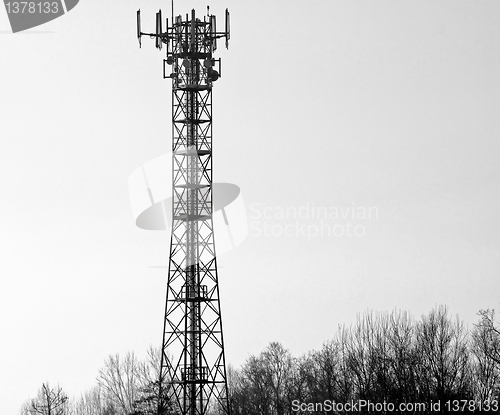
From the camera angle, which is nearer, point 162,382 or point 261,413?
point 162,382

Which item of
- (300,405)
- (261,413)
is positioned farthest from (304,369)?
(300,405)

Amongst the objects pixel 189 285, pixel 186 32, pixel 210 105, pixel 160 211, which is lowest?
pixel 189 285

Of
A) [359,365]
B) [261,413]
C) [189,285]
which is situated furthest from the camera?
[261,413]

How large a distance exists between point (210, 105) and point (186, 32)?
415cm

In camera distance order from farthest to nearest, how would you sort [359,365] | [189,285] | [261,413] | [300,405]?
[261,413] → [300,405] → [359,365] → [189,285]

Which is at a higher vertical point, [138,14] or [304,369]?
[138,14]

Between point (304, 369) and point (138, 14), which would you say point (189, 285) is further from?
point (304, 369)

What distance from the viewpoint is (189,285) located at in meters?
49.3

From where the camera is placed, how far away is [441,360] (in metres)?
52.4

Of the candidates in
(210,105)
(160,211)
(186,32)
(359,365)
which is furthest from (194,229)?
(359,365)

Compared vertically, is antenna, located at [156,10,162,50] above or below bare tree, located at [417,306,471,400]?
above

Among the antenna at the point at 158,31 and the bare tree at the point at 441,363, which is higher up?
the antenna at the point at 158,31

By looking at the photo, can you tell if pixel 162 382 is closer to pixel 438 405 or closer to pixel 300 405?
pixel 438 405

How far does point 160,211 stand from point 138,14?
34.7 feet
